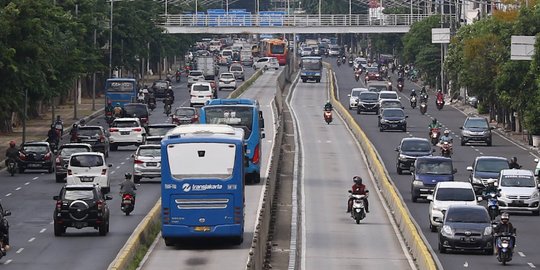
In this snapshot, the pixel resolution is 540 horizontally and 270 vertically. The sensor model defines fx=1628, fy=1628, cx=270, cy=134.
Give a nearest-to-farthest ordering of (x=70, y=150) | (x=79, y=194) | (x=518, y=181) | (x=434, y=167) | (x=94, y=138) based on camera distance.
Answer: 1. (x=79, y=194)
2. (x=518, y=181)
3. (x=434, y=167)
4. (x=70, y=150)
5. (x=94, y=138)

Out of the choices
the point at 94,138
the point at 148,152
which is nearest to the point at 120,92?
the point at 94,138

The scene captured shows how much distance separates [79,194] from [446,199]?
38.1ft

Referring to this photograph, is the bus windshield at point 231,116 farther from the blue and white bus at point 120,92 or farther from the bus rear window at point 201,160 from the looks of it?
the blue and white bus at point 120,92

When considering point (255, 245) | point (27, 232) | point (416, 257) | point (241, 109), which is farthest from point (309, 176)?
point (255, 245)

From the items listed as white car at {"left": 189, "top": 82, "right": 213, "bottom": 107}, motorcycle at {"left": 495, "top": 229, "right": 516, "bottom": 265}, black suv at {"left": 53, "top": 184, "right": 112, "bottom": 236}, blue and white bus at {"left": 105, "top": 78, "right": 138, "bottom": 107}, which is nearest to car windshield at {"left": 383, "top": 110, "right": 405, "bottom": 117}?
blue and white bus at {"left": 105, "top": 78, "right": 138, "bottom": 107}

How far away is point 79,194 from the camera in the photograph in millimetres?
45875

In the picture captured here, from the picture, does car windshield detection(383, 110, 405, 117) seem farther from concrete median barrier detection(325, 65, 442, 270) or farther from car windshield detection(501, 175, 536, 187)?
car windshield detection(501, 175, 536, 187)

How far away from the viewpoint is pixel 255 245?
34.5 meters

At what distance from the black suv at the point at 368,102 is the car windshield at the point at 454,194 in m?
63.4

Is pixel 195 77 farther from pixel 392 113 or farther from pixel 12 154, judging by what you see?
pixel 12 154

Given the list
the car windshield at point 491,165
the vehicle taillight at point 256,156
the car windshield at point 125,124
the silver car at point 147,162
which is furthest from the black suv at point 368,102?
the vehicle taillight at point 256,156

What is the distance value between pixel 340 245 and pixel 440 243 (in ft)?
11.0

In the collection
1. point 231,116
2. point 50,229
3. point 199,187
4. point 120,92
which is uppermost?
point 231,116

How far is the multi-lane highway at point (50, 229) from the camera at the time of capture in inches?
1624
